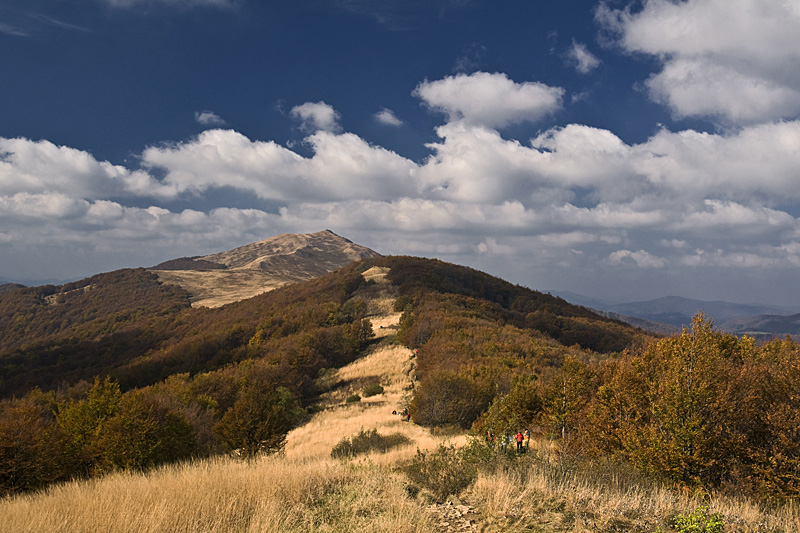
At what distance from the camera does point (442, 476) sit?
8102 millimetres

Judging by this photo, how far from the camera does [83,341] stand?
88.0 metres

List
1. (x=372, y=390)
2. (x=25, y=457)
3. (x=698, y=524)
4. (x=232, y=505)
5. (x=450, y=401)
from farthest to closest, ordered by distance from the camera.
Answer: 1. (x=372, y=390)
2. (x=450, y=401)
3. (x=25, y=457)
4. (x=232, y=505)
5. (x=698, y=524)

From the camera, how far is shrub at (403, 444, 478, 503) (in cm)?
783

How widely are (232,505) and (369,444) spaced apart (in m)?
14.7

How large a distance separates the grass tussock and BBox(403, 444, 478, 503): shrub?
60 cm

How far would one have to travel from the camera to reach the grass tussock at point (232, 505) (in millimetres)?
5605

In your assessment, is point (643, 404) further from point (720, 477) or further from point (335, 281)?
point (335, 281)

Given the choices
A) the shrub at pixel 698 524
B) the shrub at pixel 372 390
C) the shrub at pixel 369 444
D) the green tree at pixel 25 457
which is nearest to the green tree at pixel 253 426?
the shrub at pixel 369 444

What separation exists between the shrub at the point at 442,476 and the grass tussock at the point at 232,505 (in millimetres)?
599

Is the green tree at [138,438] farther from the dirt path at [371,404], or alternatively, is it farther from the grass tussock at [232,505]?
the grass tussock at [232,505]

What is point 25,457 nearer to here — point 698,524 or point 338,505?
point 338,505

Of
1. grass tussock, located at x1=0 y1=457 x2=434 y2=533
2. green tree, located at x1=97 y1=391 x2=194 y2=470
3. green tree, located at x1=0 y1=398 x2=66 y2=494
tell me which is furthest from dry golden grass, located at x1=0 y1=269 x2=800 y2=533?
green tree, located at x1=97 y1=391 x2=194 y2=470

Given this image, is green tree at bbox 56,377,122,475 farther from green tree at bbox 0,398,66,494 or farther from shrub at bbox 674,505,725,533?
shrub at bbox 674,505,725,533

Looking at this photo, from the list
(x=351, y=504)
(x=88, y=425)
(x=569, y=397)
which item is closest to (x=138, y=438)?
(x=88, y=425)
